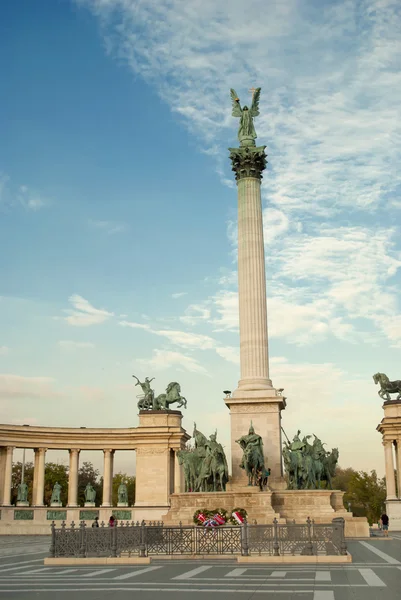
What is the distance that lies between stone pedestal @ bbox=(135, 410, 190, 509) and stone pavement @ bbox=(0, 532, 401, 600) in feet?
169

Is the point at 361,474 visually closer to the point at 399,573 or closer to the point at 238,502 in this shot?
the point at 238,502

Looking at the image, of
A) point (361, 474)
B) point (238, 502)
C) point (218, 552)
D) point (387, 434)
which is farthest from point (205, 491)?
point (361, 474)

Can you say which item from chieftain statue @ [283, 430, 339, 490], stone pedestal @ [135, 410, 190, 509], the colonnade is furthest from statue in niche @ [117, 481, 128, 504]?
chieftain statue @ [283, 430, 339, 490]

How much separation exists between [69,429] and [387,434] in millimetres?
37492

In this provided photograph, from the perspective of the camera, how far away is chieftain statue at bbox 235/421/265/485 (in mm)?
40438

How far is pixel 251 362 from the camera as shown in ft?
155

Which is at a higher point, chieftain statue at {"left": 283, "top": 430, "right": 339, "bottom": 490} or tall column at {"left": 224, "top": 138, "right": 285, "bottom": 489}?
tall column at {"left": 224, "top": 138, "right": 285, "bottom": 489}

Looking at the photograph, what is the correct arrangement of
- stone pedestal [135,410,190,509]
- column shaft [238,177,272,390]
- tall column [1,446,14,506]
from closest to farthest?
column shaft [238,177,272,390]
tall column [1,446,14,506]
stone pedestal [135,410,190,509]

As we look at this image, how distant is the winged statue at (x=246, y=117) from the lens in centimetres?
5238

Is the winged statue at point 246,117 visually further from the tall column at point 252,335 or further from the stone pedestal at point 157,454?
the stone pedestal at point 157,454

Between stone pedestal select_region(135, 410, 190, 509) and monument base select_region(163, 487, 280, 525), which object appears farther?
stone pedestal select_region(135, 410, 190, 509)

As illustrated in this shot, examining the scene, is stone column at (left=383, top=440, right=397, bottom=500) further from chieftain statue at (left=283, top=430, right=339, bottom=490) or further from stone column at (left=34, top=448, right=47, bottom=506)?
stone column at (left=34, top=448, right=47, bottom=506)

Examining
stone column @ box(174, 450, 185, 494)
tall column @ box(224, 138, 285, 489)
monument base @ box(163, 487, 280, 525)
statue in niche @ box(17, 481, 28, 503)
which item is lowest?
monument base @ box(163, 487, 280, 525)

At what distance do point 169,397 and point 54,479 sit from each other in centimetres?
4024
